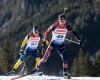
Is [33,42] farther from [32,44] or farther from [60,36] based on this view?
[60,36]

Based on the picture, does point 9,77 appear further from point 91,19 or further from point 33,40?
point 91,19

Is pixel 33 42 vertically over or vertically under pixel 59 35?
under

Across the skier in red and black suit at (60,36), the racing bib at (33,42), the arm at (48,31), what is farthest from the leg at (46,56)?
the racing bib at (33,42)

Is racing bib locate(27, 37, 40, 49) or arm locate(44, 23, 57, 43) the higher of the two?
arm locate(44, 23, 57, 43)

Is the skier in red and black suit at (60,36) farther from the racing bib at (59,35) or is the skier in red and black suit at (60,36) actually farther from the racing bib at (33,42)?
the racing bib at (33,42)

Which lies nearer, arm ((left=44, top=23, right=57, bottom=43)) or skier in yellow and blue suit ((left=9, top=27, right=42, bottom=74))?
arm ((left=44, top=23, right=57, bottom=43))

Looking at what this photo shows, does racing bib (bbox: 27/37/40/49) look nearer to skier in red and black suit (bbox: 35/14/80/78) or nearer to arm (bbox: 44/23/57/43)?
arm (bbox: 44/23/57/43)

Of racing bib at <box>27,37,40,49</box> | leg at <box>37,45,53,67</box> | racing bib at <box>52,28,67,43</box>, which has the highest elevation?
racing bib at <box>52,28,67,43</box>

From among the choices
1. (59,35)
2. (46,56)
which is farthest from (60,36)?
(46,56)

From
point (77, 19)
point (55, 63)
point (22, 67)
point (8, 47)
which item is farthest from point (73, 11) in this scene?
point (22, 67)

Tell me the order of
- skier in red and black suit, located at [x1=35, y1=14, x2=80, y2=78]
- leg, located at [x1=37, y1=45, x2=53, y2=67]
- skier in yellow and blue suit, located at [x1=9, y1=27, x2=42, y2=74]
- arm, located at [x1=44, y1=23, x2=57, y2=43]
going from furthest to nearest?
skier in yellow and blue suit, located at [x1=9, y1=27, x2=42, y2=74], leg, located at [x1=37, y1=45, x2=53, y2=67], arm, located at [x1=44, y1=23, x2=57, y2=43], skier in red and black suit, located at [x1=35, y1=14, x2=80, y2=78]

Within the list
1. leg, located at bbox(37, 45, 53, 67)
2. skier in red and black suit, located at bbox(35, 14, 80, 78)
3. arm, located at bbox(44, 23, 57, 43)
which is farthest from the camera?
leg, located at bbox(37, 45, 53, 67)

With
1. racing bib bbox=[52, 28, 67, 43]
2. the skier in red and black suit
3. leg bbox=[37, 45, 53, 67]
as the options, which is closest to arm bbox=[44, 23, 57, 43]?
the skier in red and black suit

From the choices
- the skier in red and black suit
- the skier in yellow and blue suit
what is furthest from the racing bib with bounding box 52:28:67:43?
the skier in yellow and blue suit
